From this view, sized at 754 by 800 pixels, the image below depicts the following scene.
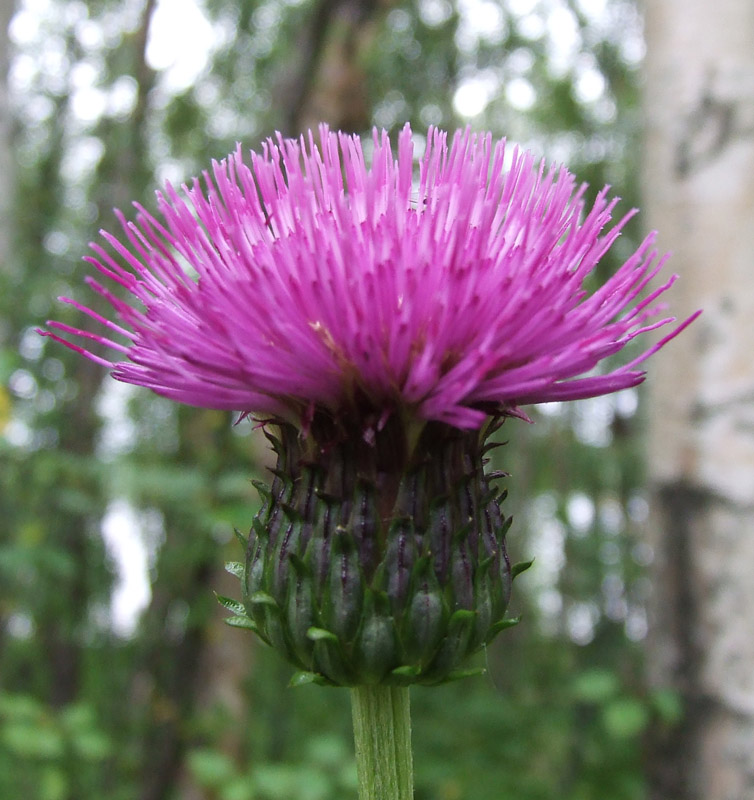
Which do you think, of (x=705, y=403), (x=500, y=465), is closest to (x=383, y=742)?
(x=705, y=403)

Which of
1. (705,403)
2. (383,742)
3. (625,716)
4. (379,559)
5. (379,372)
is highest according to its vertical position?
(705,403)

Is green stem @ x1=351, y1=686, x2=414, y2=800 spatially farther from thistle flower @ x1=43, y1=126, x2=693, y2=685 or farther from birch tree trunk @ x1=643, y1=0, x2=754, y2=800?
birch tree trunk @ x1=643, y1=0, x2=754, y2=800

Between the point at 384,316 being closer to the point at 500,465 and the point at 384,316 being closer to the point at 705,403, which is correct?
the point at 705,403

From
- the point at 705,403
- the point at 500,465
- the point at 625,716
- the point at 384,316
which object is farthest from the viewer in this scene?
the point at 500,465

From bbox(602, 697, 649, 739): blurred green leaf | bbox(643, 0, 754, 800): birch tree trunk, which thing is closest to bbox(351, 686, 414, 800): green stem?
bbox(602, 697, 649, 739): blurred green leaf

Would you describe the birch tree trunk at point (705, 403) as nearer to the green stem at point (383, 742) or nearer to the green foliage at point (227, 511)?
the green foliage at point (227, 511)

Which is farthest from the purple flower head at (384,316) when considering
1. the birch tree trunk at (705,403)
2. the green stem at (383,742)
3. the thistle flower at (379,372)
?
the birch tree trunk at (705,403)

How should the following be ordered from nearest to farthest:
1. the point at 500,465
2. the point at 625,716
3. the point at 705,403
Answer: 1. the point at 625,716
2. the point at 705,403
3. the point at 500,465
